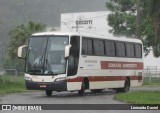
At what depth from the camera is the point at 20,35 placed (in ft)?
212

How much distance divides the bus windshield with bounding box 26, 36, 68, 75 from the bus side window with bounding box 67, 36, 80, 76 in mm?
416

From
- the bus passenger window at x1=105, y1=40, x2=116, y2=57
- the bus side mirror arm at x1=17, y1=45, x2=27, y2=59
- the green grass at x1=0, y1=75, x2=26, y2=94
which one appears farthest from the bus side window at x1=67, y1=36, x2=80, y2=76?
the green grass at x1=0, y1=75, x2=26, y2=94

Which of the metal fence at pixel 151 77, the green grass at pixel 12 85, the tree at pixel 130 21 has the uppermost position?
the tree at pixel 130 21

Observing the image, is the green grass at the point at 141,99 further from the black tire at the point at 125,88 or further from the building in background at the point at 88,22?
the building in background at the point at 88,22

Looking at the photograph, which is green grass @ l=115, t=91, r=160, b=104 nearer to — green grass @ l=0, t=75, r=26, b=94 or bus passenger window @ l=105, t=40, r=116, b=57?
bus passenger window @ l=105, t=40, r=116, b=57

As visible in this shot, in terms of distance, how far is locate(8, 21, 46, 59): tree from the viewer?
2461 inches

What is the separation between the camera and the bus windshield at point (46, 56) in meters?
26.2

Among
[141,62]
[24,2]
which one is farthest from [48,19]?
[141,62]

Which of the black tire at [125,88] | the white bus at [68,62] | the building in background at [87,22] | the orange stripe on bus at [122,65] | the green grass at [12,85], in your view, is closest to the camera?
the white bus at [68,62]

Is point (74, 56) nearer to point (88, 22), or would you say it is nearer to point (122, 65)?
point (122, 65)

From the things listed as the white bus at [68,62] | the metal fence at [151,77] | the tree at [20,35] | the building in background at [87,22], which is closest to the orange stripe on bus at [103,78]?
the white bus at [68,62]

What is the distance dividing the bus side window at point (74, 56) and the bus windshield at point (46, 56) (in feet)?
1.37

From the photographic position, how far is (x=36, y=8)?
133250 mm

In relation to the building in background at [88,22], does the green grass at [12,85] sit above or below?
below
